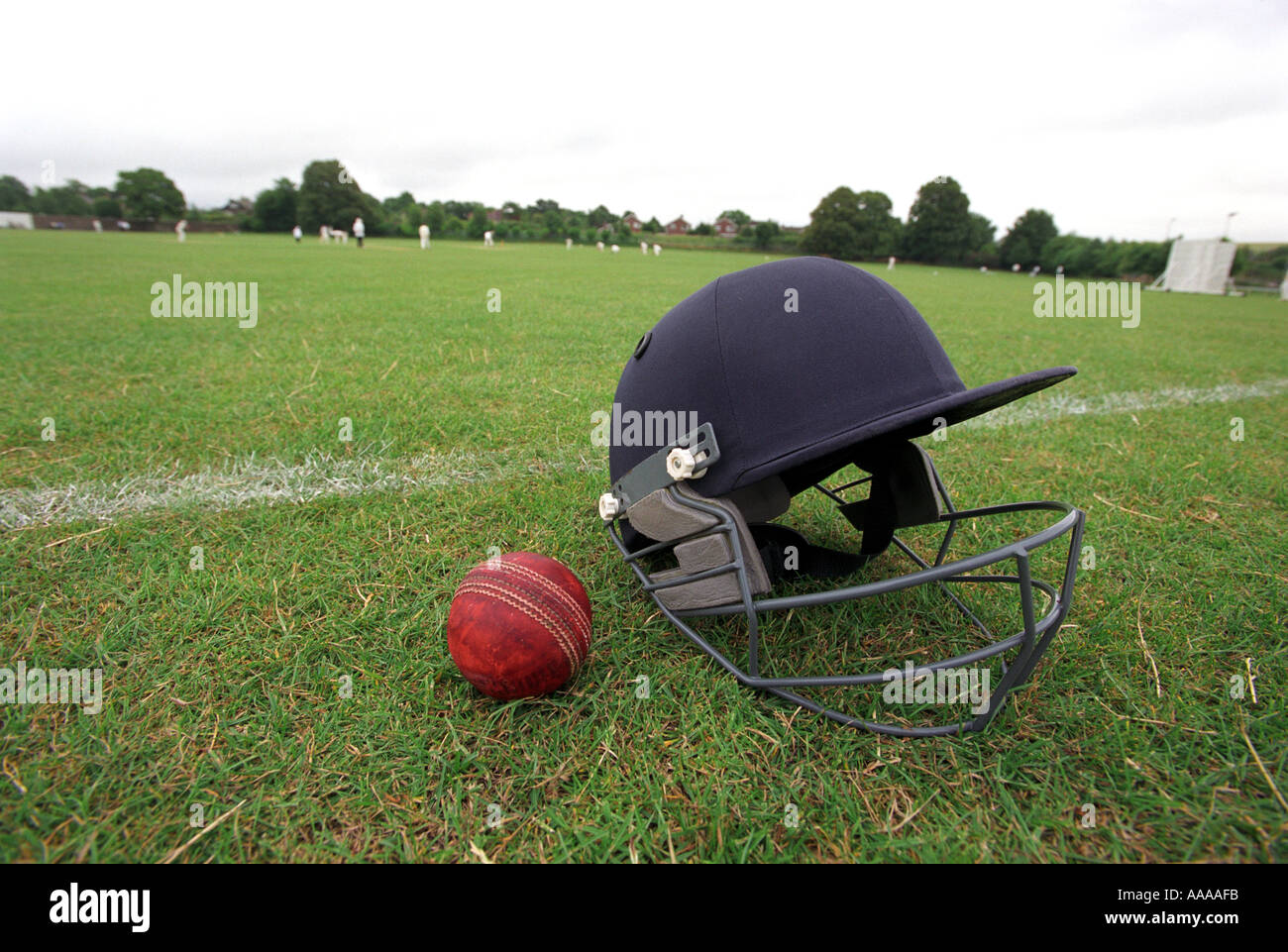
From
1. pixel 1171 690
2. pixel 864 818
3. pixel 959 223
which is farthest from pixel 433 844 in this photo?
pixel 959 223

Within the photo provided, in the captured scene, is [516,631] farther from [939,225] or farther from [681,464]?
[939,225]

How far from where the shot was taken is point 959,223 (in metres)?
59.6

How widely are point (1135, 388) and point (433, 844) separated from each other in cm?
667

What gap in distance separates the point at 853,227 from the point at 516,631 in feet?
221

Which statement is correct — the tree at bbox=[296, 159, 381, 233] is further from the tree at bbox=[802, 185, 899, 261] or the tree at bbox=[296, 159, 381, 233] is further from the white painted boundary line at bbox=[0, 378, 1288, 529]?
the white painted boundary line at bbox=[0, 378, 1288, 529]

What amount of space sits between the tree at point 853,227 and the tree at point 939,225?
200 centimetres

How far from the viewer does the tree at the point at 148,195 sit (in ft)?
225

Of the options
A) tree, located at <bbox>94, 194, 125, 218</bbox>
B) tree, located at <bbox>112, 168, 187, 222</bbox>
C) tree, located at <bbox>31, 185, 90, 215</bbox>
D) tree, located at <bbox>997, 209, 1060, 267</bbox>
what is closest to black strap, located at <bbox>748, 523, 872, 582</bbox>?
tree, located at <bbox>997, 209, 1060, 267</bbox>

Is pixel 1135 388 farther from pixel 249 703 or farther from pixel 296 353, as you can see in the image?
pixel 296 353

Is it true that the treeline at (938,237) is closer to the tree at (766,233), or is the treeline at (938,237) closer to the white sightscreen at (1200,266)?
the tree at (766,233)

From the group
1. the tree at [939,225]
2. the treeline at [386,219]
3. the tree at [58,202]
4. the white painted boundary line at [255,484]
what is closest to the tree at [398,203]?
the treeline at [386,219]

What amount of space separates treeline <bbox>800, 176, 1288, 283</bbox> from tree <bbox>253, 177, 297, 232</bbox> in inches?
2089

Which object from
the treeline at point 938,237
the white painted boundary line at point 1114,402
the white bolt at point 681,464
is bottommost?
the white bolt at point 681,464
